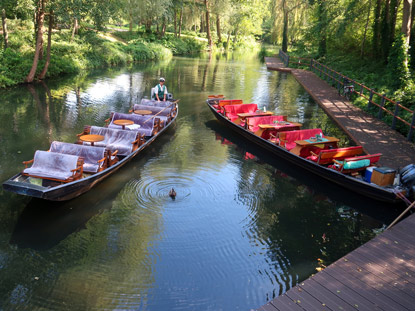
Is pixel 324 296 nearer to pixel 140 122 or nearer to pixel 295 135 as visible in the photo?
pixel 295 135

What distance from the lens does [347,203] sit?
1135cm

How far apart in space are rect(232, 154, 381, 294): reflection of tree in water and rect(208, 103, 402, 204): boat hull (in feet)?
2.38

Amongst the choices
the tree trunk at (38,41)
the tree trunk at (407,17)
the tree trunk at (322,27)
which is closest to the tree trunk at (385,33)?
the tree trunk at (407,17)

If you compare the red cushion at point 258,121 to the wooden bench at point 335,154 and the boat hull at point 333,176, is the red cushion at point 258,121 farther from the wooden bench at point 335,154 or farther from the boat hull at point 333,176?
the wooden bench at point 335,154

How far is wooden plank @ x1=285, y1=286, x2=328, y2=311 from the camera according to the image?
6246 mm

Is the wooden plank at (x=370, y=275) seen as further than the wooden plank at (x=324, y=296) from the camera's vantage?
Yes

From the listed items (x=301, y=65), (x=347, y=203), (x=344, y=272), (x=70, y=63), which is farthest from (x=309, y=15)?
(x=344, y=272)

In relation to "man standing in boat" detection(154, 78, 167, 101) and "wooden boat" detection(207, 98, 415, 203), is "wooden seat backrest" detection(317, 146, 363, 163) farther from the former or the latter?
"man standing in boat" detection(154, 78, 167, 101)

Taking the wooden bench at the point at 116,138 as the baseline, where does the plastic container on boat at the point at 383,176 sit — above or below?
below

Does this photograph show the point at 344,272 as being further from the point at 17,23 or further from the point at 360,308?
the point at 17,23

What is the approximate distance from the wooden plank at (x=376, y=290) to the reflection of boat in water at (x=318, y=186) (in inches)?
154

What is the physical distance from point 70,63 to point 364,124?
23.9 metres

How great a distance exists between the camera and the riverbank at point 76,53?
25.6m

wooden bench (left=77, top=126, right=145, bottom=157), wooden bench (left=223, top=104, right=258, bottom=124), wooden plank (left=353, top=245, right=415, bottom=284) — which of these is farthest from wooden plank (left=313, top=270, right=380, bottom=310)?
wooden bench (left=223, top=104, right=258, bottom=124)
